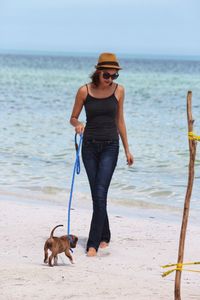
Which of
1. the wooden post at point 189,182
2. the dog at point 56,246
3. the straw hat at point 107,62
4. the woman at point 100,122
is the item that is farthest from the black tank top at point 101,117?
the wooden post at point 189,182

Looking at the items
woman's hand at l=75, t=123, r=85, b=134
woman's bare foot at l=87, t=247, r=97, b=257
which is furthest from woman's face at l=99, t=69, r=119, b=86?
woman's bare foot at l=87, t=247, r=97, b=257

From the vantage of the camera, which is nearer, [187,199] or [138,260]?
[187,199]

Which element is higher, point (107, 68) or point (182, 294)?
point (107, 68)

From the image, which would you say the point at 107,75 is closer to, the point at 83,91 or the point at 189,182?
the point at 83,91

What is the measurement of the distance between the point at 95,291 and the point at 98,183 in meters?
1.50

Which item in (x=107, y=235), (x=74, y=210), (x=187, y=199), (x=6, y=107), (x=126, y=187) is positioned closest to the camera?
(x=187, y=199)

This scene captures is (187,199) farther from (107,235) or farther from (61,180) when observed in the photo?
(61,180)

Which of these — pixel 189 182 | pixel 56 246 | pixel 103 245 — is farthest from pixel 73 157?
pixel 189 182

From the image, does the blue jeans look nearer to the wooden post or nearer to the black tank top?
the black tank top

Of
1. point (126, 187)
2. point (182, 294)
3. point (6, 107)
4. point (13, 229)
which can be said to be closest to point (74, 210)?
point (13, 229)

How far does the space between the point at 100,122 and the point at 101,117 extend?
0.04 metres

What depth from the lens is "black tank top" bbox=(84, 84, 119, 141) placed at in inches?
253

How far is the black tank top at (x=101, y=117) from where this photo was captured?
643 centimetres

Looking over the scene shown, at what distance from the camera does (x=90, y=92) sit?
6445 millimetres
